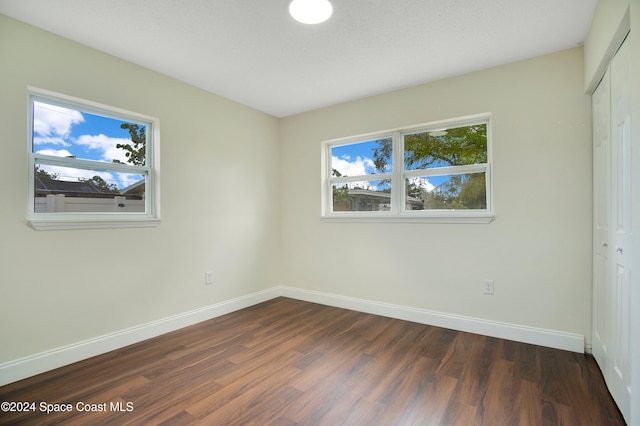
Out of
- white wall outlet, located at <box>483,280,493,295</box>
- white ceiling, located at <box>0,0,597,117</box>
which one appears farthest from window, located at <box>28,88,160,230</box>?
white wall outlet, located at <box>483,280,493,295</box>

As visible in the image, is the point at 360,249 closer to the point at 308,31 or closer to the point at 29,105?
the point at 308,31

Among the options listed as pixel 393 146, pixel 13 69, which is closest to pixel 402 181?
pixel 393 146

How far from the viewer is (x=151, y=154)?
3.02 m

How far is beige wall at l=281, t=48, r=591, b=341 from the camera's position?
8.35 feet

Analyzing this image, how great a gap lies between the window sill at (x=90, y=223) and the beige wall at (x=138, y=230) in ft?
0.16

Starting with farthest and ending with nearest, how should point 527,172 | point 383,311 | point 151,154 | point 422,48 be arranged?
point 383,311 < point 151,154 < point 527,172 < point 422,48

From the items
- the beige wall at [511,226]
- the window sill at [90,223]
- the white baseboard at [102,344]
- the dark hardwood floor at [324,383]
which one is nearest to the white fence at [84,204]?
the window sill at [90,223]

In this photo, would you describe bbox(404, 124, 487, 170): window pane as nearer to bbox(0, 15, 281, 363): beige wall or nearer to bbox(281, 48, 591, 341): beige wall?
bbox(281, 48, 591, 341): beige wall

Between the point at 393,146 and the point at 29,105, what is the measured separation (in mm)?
3263

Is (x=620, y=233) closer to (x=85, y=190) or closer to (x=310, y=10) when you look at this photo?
(x=310, y=10)

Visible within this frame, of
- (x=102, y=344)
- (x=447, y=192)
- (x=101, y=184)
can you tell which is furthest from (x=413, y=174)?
(x=102, y=344)

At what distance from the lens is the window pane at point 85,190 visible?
2.35 meters

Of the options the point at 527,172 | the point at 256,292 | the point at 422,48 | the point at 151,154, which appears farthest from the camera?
the point at 256,292

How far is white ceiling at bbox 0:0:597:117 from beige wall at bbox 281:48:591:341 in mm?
254
